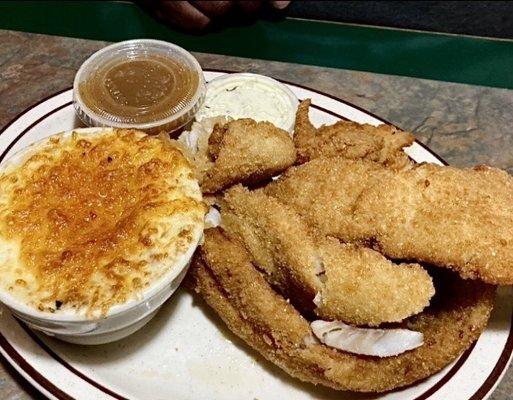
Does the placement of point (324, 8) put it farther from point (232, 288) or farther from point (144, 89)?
point (232, 288)

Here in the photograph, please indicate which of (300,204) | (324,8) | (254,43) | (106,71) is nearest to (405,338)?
(300,204)

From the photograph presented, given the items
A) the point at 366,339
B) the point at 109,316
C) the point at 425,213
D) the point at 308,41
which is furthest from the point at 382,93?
the point at 109,316

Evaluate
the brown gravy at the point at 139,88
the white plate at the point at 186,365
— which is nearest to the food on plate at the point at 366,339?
the white plate at the point at 186,365

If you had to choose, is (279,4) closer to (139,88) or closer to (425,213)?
(139,88)

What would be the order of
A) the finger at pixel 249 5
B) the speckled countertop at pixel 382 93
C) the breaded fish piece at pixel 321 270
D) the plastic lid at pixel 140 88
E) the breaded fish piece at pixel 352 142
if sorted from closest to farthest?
the breaded fish piece at pixel 321 270 → the breaded fish piece at pixel 352 142 → the plastic lid at pixel 140 88 → the speckled countertop at pixel 382 93 → the finger at pixel 249 5

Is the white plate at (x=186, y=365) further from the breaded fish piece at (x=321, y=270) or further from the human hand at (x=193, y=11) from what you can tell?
the human hand at (x=193, y=11)

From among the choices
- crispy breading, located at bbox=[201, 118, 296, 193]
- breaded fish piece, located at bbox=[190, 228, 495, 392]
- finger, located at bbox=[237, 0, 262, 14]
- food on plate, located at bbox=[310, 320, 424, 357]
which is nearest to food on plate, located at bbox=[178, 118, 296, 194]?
crispy breading, located at bbox=[201, 118, 296, 193]
